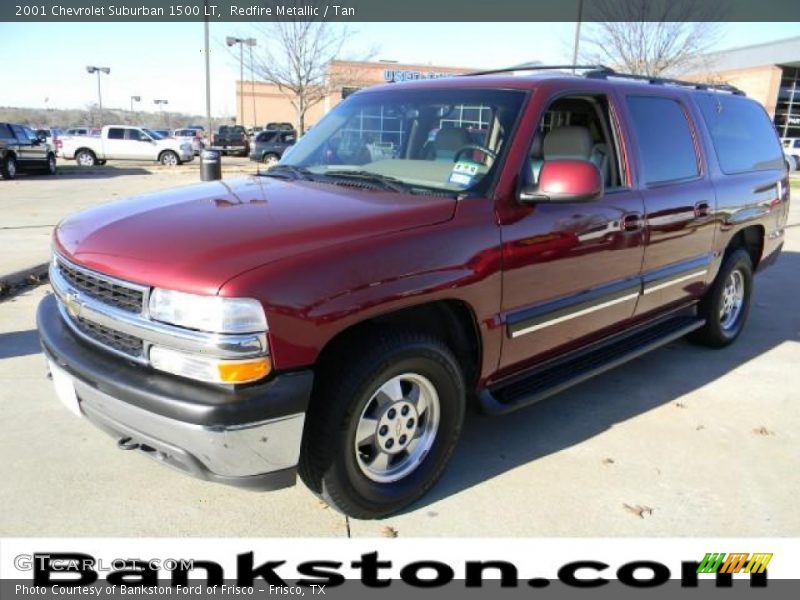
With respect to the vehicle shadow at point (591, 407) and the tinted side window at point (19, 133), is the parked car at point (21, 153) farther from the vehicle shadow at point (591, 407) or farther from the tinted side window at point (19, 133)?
the vehicle shadow at point (591, 407)

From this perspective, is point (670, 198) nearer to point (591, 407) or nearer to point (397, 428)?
point (591, 407)

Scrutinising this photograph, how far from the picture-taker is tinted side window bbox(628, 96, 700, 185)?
399cm

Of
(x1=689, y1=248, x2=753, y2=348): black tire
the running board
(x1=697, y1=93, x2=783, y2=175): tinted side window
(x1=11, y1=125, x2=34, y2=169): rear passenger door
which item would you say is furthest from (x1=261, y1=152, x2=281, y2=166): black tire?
the running board

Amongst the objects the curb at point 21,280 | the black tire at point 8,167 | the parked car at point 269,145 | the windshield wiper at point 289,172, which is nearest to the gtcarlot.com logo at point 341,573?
the windshield wiper at point 289,172

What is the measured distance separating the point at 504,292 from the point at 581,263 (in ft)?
2.05

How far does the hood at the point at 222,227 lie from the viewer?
7.83ft

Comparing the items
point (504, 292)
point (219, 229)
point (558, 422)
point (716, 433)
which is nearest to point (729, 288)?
point (716, 433)

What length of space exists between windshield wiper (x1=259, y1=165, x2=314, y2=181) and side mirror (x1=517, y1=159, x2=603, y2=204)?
125 cm

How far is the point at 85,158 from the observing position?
26.6 metres

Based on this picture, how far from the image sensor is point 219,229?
262 cm

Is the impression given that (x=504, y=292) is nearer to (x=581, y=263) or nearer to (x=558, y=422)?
(x=581, y=263)

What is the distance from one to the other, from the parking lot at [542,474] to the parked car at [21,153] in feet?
56.6

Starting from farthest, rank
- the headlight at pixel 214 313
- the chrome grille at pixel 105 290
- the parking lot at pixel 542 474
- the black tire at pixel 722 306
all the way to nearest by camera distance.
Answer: the black tire at pixel 722 306, the parking lot at pixel 542 474, the chrome grille at pixel 105 290, the headlight at pixel 214 313

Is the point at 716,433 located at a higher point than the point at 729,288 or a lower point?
lower
